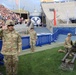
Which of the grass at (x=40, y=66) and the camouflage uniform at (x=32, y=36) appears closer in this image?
the grass at (x=40, y=66)

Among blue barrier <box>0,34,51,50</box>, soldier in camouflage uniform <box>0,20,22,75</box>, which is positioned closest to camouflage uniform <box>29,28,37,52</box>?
blue barrier <box>0,34,51,50</box>

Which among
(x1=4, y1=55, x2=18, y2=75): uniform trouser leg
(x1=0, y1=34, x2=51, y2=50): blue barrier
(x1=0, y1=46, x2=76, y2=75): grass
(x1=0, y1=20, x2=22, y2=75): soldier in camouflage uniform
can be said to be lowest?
(x1=0, y1=46, x2=76, y2=75): grass

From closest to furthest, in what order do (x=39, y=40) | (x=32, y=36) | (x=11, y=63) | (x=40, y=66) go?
(x=11, y=63) < (x=40, y=66) < (x=32, y=36) < (x=39, y=40)

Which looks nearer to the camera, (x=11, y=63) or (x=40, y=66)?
(x=11, y=63)

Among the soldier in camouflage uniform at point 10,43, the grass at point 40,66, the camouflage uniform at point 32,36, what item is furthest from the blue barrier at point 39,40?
the soldier in camouflage uniform at point 10,43

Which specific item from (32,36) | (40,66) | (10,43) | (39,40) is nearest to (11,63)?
(10,43)

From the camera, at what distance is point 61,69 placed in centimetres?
1165

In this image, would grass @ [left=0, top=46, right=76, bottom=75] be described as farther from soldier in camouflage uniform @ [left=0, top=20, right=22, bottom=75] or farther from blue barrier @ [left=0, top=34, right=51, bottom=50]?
blue barrier @ [left=0, top=34, right=51, bottom=50]

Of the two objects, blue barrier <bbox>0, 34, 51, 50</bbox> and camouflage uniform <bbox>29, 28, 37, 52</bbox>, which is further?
blue barrier <bbox>0, 34, 51, 50</bbox>

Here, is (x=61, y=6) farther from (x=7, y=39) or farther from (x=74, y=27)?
(x=7, y=39)

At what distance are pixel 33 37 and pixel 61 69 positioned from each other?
18.7 ft

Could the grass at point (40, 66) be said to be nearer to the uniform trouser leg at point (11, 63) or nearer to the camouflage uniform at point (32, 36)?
the uniform trouser leg at point (11, 63)

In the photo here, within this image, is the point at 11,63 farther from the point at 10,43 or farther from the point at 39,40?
A: the point at 39,40

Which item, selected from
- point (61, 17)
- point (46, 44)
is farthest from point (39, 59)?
point (61, 17)
